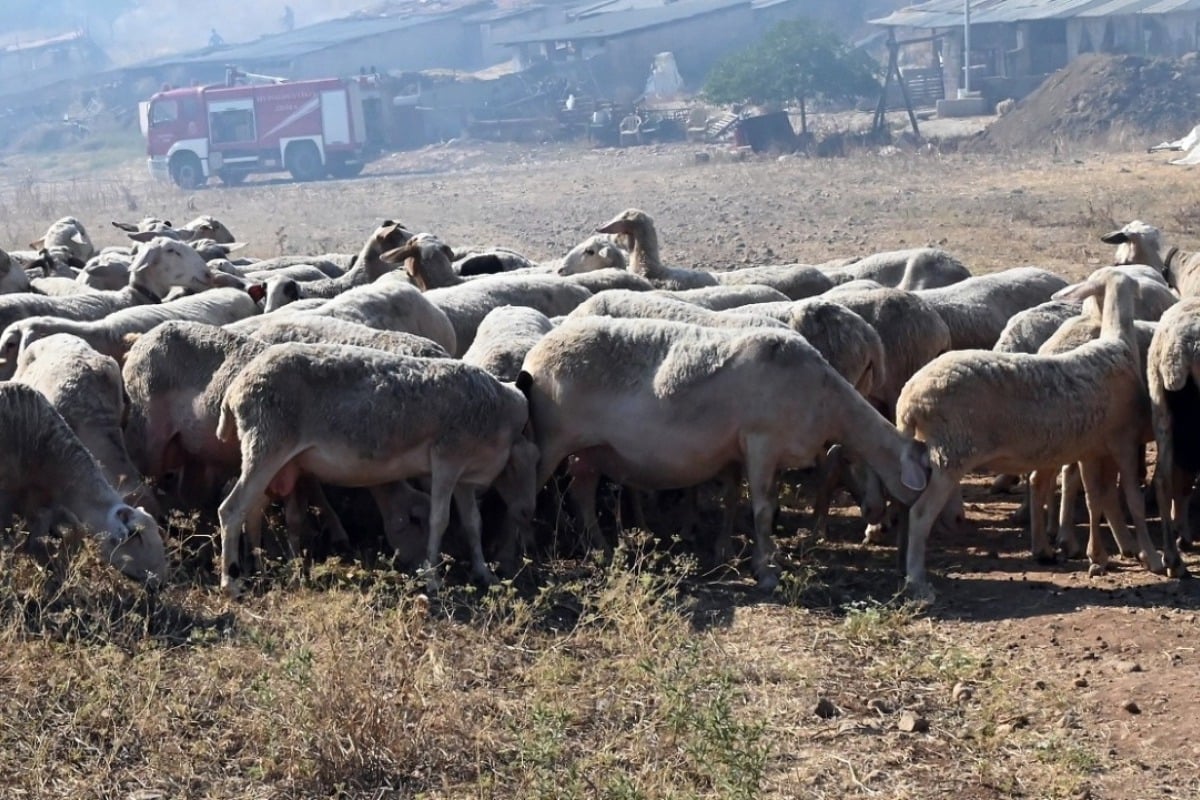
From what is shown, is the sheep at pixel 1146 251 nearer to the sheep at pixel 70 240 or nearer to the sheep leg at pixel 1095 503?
the sheep leg at pixel 1095 503

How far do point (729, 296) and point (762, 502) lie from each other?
3350mm

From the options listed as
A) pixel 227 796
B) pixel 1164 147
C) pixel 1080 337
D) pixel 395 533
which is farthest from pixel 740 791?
pixel 1164 147

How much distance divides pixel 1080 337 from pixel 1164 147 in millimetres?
27481

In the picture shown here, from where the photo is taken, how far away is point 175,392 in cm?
855

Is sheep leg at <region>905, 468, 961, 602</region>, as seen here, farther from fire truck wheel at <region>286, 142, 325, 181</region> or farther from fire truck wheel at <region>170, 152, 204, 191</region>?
fire truck wheel at <region>286, 142, 325, 181</region>

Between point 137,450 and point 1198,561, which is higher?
point 137,450

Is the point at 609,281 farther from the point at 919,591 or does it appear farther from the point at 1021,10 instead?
the point at 1021,10

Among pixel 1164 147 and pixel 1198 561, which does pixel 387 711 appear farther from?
pixel 1164 147

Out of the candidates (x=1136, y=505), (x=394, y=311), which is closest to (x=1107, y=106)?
(x=394, y=311)

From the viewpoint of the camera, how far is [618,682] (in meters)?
6.56

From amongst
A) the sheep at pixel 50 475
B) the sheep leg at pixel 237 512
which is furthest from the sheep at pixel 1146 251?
the sheep at pixel 50 475

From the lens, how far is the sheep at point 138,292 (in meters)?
10.7

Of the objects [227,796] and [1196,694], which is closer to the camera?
[227,796]

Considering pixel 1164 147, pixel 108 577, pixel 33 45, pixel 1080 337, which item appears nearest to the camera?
pixel 108 577
